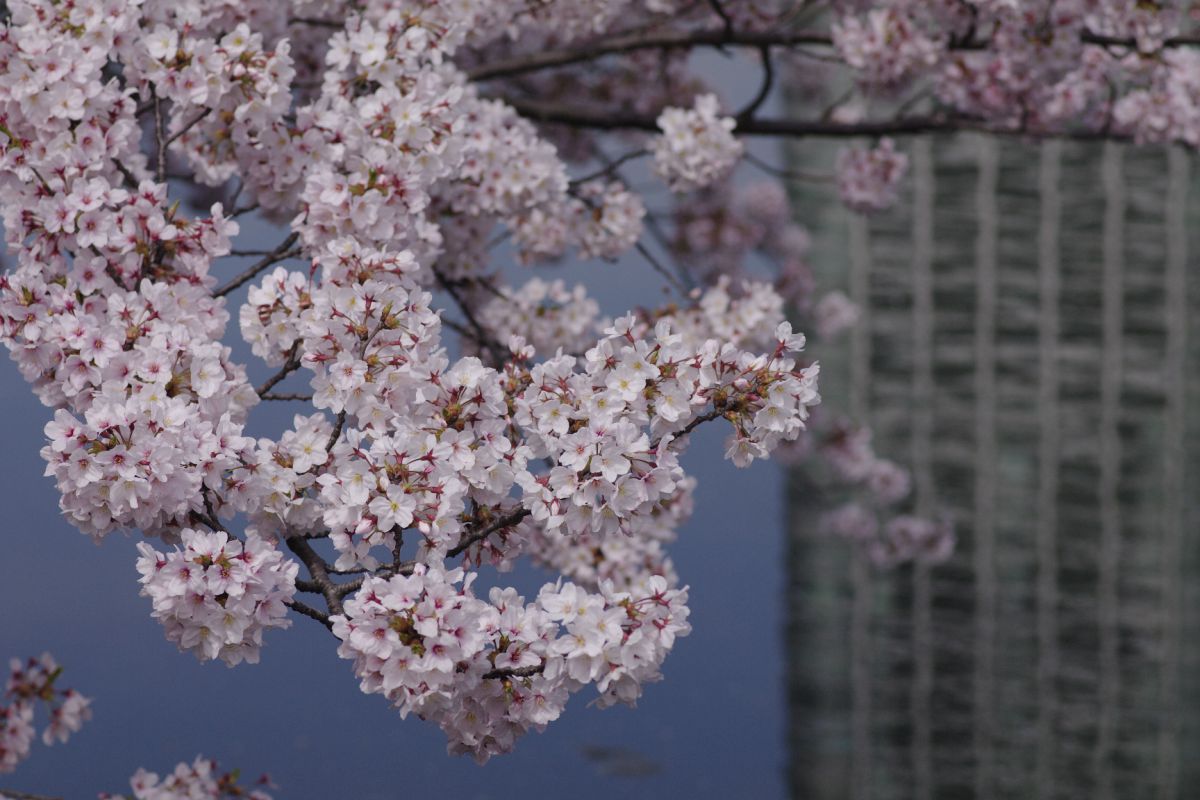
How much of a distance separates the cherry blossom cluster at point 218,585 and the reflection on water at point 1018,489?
79.2ft

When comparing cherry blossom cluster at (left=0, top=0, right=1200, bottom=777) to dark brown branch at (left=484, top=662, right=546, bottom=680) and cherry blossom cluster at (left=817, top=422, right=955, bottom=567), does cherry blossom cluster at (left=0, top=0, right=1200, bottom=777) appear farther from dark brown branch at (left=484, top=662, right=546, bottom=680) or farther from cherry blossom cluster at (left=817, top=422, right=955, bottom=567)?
cherry blossom cluster at (left=817, top=422, right=955, bottom=567)

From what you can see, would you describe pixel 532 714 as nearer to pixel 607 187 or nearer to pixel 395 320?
pixel 395 320

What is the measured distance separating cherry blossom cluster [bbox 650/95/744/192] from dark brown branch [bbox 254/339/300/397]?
114 inches

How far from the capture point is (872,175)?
821cm

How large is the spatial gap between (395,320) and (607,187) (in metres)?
2.90

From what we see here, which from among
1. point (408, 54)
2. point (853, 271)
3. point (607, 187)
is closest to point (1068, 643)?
point (853, 271)

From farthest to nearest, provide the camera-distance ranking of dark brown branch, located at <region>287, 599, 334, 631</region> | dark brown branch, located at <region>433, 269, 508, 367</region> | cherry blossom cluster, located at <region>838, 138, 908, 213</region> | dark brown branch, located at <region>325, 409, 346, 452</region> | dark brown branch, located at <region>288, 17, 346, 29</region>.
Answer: cherry blossom cluster, located at <region>838, 138, 908, 213</region>
dark brown branch, located at <region>433, 269, 508, 367</region>
dark brown branch, located at <region>288, 17, 346, 29</region>
dark brown branch, located at <region>325, 409, 346, 452</region>
dark brown branch, located at <region>287, 599, 334, 631</region>

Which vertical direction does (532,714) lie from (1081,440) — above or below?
below

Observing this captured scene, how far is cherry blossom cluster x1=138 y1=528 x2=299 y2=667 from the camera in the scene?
135 inches

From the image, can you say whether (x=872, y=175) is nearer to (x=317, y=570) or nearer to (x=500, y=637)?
(x=317, y=570)

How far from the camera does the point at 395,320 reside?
12.4 ft

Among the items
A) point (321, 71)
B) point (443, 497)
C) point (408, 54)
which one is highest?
point (321, 71)

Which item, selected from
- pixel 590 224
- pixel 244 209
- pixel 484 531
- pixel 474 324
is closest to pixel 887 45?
pixel 590 224

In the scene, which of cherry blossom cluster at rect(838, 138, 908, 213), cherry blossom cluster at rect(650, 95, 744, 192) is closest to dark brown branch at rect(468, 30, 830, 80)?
cherry blossom cluster at rect(650, 95, 744, 192)
